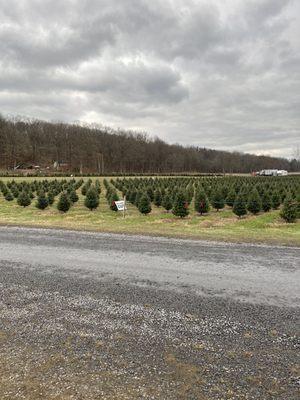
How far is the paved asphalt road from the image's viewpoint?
3.17m

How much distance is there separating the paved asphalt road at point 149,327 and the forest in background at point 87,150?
276 feet

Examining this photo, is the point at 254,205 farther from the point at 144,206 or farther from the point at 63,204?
the point at 63,204

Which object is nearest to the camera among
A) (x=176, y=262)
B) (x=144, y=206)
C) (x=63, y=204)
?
(x=176, y=262)

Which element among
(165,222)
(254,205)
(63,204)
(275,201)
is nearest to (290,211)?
(254,205)

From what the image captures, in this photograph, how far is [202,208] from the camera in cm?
1994

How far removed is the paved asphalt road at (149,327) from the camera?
317 centimetres

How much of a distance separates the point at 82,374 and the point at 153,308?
1716 mm

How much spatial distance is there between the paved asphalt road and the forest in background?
8398 centimetres

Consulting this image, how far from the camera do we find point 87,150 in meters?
105

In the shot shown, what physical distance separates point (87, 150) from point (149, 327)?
104584 mm

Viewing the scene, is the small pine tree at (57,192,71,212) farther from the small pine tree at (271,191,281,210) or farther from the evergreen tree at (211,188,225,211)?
the small pine tree at (271,191,281,210)

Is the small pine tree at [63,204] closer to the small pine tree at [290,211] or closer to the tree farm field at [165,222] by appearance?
the tree farm field at [165,222]

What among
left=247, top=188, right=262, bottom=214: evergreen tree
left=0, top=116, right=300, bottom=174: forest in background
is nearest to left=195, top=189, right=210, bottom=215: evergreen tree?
left=247, top=188, right=262, bottom=214: evergreen tree

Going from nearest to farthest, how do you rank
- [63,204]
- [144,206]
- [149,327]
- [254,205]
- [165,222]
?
[149,327]
[165,222]
[144,206]
[254,205]
[63,204]
